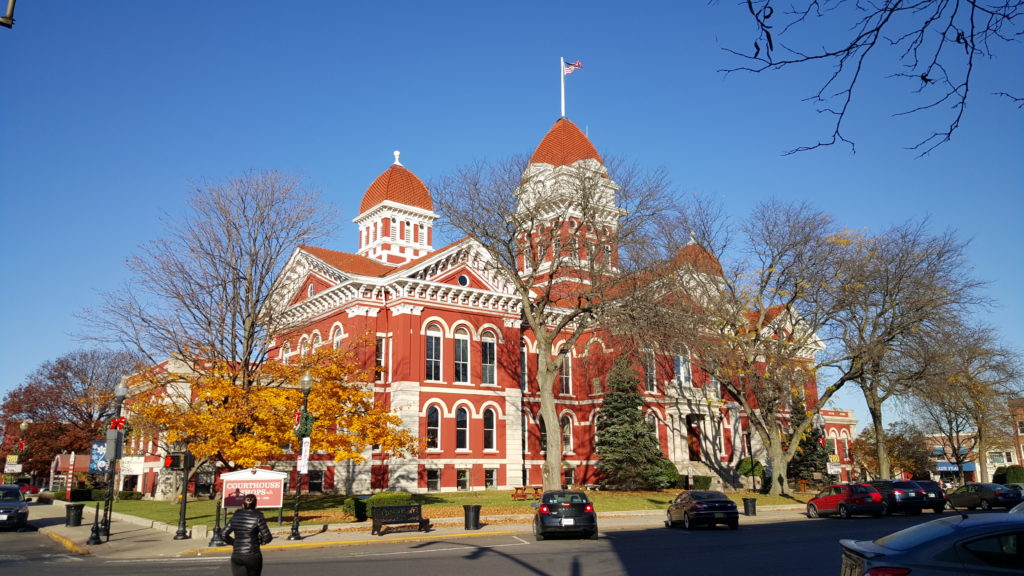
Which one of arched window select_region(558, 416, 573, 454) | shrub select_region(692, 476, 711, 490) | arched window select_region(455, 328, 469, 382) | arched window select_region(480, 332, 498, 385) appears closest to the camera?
arched window select_region(455, 328, 469, 382)

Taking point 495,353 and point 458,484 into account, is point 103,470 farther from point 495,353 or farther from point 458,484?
point 495,353

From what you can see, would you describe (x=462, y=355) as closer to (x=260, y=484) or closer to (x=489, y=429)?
(x=489, y=429)

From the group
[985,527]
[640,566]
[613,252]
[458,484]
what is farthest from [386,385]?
[985,527]

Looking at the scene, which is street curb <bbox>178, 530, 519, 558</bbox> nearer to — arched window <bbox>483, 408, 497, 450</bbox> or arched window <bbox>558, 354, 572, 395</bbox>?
arched window <bbox>483, 408, 497, 450</bbox>

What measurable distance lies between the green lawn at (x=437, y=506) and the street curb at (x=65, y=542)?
129 inches

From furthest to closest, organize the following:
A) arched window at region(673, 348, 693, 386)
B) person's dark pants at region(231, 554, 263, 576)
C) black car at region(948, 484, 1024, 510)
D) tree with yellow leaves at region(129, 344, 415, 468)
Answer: arched window at region(673, 348, 693, 386) < black car at region(948, 484, 1024, 510) < tree with yellow leaves at region(129, 344, 415, 468) < person's dark pants at region(231, 554, 263, 576)

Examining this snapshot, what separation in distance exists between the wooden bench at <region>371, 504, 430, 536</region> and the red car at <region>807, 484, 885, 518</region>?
18070mm

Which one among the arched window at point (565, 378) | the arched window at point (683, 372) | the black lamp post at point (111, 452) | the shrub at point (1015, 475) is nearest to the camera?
the black lamp post at point (111, 452)

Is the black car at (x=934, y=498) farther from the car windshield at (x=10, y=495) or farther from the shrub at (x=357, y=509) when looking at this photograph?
the car windshield at (x=10, y=495)

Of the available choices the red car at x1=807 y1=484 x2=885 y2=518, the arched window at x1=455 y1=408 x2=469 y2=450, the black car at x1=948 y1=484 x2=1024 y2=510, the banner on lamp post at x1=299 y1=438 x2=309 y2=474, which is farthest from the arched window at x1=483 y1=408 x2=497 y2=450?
the black car at x1=948 y1=484 x2=1024 y2=510

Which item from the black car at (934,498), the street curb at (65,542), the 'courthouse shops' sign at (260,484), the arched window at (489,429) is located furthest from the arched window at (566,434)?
the street curb at (65,542)

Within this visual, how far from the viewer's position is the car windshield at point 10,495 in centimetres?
2835

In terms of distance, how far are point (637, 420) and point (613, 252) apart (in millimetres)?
13894

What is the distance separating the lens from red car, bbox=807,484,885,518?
3022 centimetres
